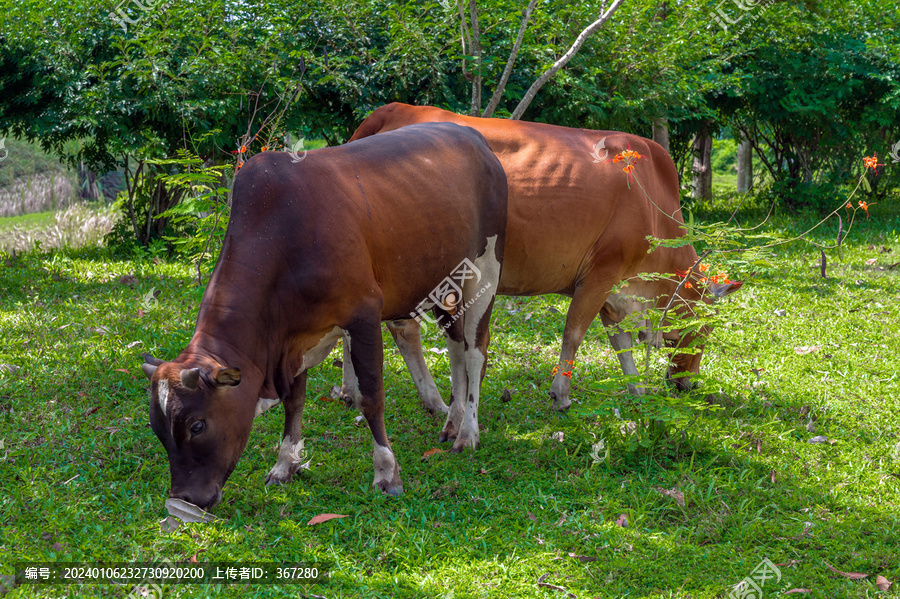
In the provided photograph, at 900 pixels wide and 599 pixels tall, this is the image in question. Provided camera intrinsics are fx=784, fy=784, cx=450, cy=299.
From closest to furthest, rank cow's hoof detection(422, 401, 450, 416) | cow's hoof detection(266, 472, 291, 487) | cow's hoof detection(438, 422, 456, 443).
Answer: cow's hoof detection(266, 472, 291, 487) < cow's hoof detection(438, 422, 456, 443) < cow's hoof detection(422, 401, 450, 416)

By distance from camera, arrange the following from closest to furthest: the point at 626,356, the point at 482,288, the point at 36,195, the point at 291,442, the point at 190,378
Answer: the point at 190,378, the point at 291,442, the point at 482,288, the point at 626,356, the point at 36,195

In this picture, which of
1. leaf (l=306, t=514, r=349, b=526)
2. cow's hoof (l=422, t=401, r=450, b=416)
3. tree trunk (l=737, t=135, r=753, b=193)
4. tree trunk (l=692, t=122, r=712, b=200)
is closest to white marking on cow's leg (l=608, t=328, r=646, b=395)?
cow's hoof (l=422, t=401, r=450, b=416)

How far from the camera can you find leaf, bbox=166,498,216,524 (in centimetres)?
341

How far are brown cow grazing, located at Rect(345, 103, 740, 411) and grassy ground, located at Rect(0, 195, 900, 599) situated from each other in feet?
1.92

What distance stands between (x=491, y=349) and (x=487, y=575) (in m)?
3.38

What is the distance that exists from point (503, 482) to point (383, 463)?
2.37 feet

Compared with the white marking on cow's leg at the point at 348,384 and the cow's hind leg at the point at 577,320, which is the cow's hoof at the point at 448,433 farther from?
the cow's hind leg at the point at 577,320

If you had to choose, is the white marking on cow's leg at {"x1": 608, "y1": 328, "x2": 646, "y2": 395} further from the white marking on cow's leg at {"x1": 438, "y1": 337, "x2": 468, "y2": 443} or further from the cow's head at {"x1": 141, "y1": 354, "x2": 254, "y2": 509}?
the cow's head at {"x1": 141, "y1": 354, "x2": 254, "y2": 509}

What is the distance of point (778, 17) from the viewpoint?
11.5 m

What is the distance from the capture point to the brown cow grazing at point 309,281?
11.3 feet

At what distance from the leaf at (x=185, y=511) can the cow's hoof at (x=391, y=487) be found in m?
1.00

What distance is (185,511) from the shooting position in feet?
11.3

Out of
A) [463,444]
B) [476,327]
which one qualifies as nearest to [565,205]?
[476,327]

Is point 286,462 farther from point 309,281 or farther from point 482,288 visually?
point 482,288
